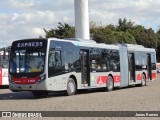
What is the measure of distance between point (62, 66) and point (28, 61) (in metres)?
1.71

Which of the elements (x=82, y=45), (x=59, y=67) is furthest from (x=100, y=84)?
(x=59, y=67)

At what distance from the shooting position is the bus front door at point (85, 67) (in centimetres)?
2409

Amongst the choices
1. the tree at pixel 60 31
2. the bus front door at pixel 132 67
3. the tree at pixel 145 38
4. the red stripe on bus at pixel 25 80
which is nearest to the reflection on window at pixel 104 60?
the bus front door at pixel 132 67

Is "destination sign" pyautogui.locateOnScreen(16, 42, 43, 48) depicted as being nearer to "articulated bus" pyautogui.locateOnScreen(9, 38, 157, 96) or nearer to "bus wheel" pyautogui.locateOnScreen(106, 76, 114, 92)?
"articulated bus" pyautogui.locateOnScreen(9, 38, 157, 96)

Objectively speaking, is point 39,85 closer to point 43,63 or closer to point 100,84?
point 43,63

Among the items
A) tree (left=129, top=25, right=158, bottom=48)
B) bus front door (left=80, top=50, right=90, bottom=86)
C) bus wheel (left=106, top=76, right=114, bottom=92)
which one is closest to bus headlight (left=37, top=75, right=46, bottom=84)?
bus front door (left=80, top=50, right=90, bottom=86)

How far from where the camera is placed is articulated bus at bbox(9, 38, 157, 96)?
825 inches

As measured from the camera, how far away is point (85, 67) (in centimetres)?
2452

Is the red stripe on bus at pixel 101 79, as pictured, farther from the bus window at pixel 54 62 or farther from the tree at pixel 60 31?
the tree at pixel 60 31

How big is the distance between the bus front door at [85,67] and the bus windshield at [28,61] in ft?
11.7

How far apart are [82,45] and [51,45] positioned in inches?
131

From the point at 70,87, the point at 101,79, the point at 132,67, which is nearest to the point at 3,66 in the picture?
the point at 101,79

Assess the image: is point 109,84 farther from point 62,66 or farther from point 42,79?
point 42,79

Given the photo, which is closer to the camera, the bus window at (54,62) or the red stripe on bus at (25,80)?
the red stripe on bus at (25,80)
